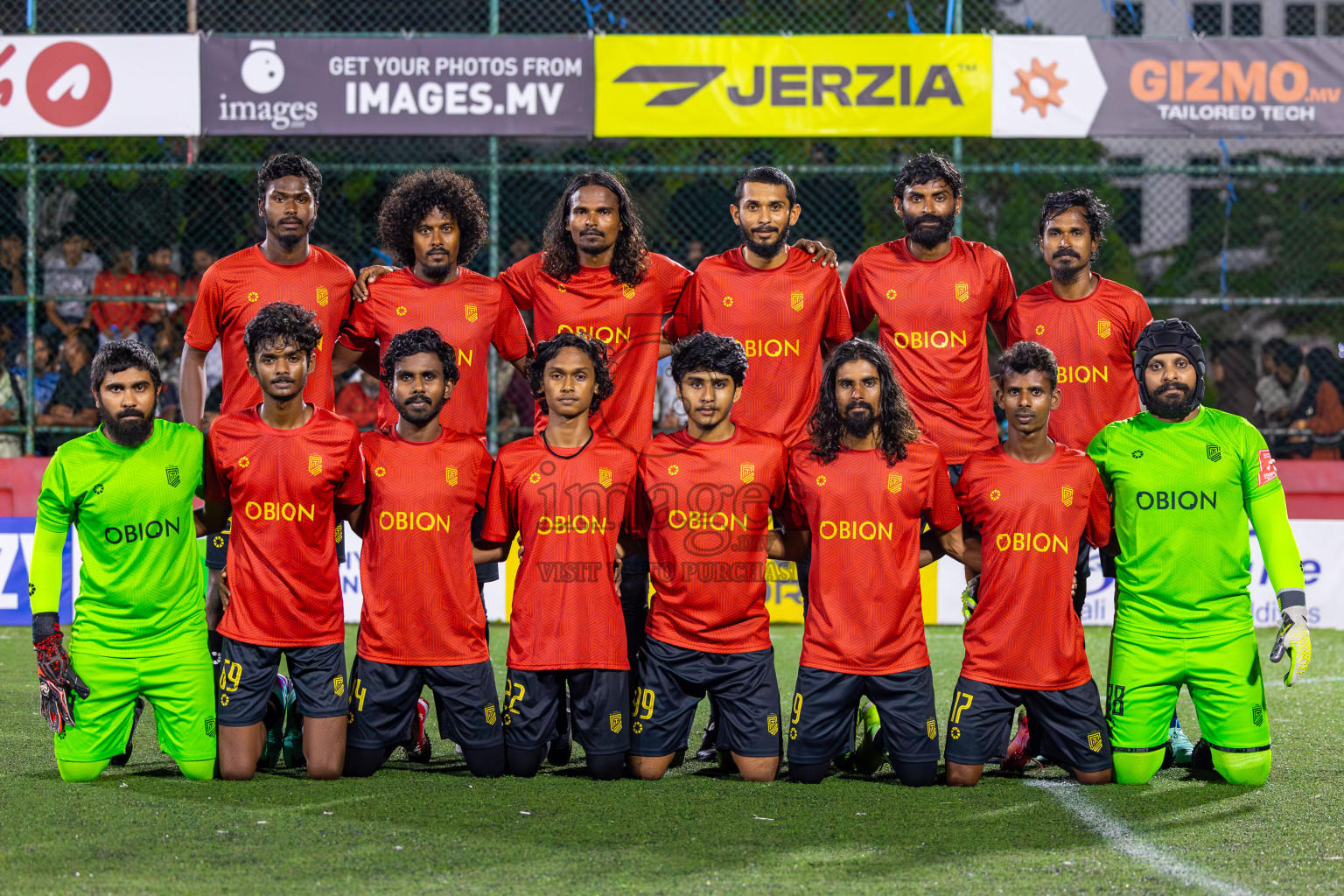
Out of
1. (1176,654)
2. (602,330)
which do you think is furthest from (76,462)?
(1176,654)

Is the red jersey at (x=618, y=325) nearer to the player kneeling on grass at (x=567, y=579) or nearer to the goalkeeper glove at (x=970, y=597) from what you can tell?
the player kneeling on grass at (x=567, y=579)

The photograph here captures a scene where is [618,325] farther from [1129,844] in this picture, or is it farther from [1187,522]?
[1129,844]

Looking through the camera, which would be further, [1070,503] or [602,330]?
[602,330]

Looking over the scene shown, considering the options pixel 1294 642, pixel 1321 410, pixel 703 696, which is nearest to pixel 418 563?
pixel 703 696

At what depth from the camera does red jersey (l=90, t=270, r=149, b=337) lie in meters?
11.2

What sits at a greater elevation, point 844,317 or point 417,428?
point 844,317

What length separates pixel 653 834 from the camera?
4504 mm

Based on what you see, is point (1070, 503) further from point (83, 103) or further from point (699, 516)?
point (83, 103)

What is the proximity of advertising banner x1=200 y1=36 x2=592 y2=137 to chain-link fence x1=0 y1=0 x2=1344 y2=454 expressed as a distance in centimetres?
37

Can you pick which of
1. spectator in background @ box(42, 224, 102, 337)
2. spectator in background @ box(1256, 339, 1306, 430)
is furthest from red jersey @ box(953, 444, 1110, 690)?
spectator in background @ box(42, 224, 102, 337)

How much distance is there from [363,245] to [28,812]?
8015 mm

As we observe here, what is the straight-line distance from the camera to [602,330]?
5.86 m

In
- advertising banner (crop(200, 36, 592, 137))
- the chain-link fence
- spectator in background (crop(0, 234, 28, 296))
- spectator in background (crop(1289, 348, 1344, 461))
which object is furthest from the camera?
spectator in background (crop(0, 234, 28, 296))

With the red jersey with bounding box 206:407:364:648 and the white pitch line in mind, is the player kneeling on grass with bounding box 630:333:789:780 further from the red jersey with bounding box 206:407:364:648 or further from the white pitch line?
the red jersey with bounding box 206:407:364:648
